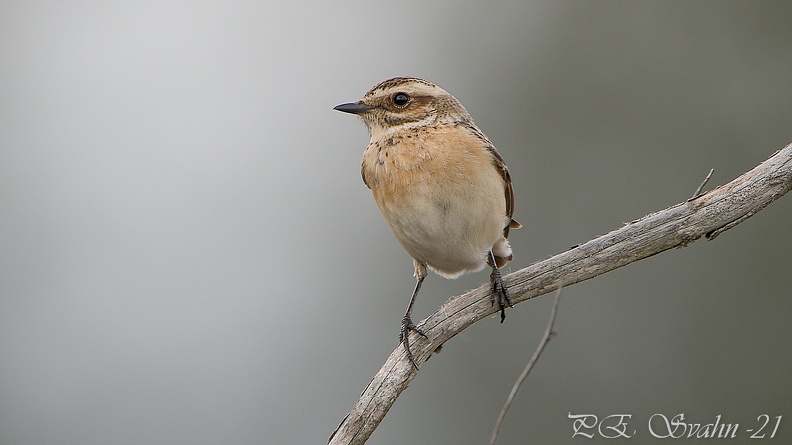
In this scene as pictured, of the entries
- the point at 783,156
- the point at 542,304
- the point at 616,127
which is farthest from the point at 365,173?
the point at 616,127

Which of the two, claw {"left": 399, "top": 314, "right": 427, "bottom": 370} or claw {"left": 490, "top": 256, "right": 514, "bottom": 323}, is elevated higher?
claw {"left": 490, "top": 256, "right": 514, "bottom": 323}

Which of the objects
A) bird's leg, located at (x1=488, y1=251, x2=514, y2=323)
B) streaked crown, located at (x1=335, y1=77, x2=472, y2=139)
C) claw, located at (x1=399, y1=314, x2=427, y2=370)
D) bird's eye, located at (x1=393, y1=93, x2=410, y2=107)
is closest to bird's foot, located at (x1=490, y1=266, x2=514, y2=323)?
bird's leg, located at (x1=488, y1=251, x2=514, y2=323)

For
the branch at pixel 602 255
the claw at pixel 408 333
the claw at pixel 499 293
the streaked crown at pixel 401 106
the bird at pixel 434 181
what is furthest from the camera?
the streaked crown at pixel 401 106

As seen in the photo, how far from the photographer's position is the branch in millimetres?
4012

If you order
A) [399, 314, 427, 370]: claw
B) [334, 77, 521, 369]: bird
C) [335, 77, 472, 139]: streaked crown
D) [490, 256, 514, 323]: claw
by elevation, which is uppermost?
[335, 77, 472, 139]: streaked crown

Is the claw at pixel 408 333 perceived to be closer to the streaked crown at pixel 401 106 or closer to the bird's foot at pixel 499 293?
the bird's foot at pixel 499 293

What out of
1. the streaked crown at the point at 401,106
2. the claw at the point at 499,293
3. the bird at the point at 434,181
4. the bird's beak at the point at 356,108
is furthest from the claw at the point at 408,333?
the bird's beak at the point at 356,108

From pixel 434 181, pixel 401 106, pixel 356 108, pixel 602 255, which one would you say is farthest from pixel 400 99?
pixel 602 255

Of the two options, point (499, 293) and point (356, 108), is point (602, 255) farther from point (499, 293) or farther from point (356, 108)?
point (356, 108)

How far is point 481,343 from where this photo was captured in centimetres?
922

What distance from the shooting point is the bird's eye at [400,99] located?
210 inches

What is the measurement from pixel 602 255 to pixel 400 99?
5.74 feet

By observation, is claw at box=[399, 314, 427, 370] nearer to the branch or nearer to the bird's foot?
the branch

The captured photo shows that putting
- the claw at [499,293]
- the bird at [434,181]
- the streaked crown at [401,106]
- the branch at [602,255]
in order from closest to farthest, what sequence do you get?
1. the branch at [602,255]
2. the claw at [499,293]
3. the bird at [434,181]
4. the streaked crown at [401,106]
